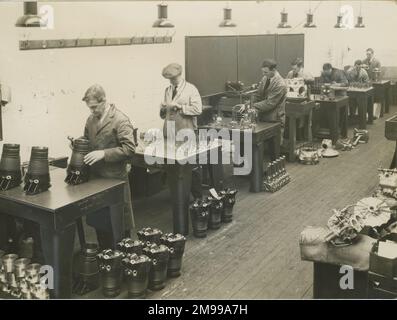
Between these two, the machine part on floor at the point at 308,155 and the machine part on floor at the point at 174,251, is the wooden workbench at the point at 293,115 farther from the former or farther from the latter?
the machine part on floor at the point at 174,251

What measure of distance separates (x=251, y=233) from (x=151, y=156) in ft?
4.36

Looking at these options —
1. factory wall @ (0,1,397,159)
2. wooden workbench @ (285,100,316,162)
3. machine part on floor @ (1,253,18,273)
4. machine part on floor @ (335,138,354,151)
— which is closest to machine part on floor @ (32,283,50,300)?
machine part on floor @ (1,253,18,273)

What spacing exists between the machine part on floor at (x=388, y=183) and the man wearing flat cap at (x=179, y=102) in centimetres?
201

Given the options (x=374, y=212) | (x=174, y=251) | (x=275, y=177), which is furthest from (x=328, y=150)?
(x=174, y=251)

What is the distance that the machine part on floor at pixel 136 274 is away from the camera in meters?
4.23


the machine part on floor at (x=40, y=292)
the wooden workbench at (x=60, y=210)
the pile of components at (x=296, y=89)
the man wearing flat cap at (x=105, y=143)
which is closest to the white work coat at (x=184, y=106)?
the man wearing flat cap at (x=105, y=143)

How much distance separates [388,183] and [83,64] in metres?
3.76

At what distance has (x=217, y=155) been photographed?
233 inches

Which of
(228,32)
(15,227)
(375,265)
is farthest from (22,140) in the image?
(228,32)

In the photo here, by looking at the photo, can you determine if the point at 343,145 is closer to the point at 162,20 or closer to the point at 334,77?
the point at 334,77

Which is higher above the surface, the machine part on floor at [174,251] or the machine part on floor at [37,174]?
the machine part on floor at [37,174]

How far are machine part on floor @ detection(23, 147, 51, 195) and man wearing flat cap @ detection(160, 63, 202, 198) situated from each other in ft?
6.77

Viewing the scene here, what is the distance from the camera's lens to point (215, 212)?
224 inches

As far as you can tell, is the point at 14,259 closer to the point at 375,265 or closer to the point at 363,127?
the point at 375,265
